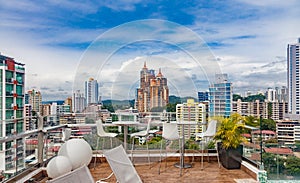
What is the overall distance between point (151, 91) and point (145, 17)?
266cm

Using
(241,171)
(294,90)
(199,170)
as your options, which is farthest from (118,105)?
(294,90)

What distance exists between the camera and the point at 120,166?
3.18 m

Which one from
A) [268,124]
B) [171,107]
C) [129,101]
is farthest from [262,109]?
[129,101]

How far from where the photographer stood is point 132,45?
674cm

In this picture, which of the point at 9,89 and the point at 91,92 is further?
the point at 9,89

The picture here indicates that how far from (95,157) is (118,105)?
128cm

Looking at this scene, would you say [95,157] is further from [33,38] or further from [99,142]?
[33,38]

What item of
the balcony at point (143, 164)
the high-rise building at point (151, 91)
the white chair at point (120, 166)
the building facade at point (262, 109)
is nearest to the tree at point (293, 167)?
the balcony at point (143, 164)

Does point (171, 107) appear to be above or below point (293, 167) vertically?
above

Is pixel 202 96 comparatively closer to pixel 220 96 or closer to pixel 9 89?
pixel 220 96

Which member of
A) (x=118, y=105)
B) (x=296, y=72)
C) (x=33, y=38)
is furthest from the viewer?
(x=33, y=38)

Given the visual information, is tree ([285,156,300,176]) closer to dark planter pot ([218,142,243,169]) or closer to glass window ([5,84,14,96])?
dark planter pot ([218,142,243,169])

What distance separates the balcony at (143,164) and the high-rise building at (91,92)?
0.63 meters

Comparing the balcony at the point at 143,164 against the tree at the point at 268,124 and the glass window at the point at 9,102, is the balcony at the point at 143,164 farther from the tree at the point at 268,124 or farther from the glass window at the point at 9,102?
the glass window at the point at 9,102
